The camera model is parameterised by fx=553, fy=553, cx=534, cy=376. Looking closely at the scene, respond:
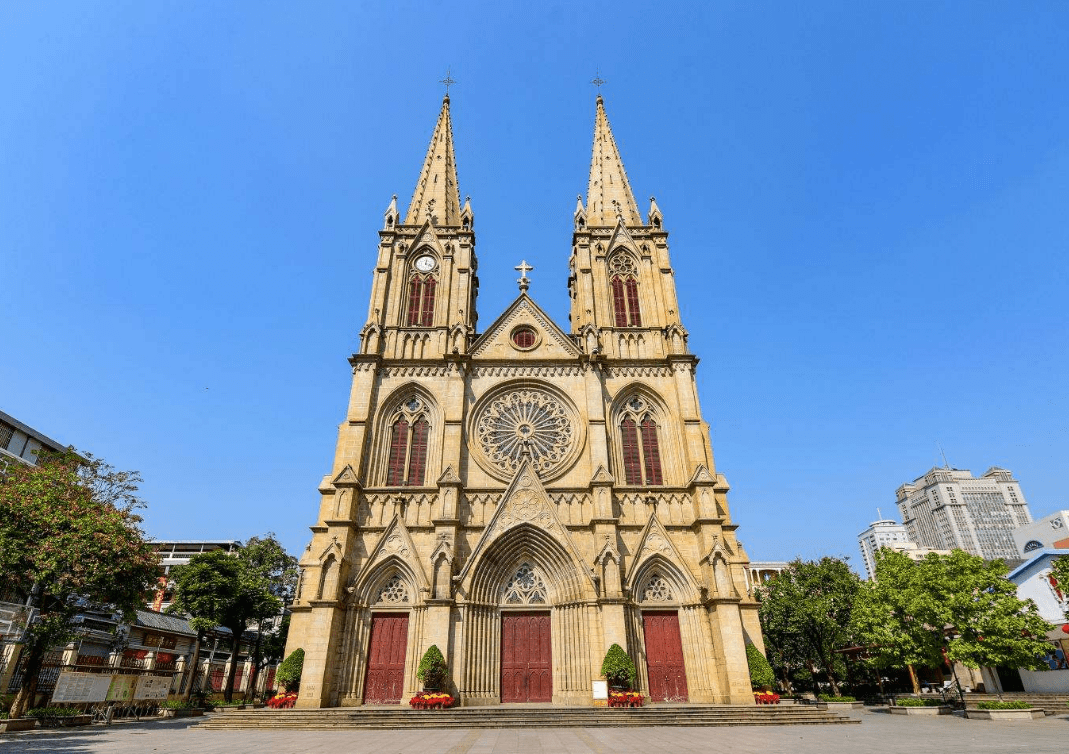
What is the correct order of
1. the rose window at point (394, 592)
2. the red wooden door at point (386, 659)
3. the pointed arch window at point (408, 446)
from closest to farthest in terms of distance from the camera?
1. the red wooden door at point (386, 659)
2. the rose window at point (394, 592)
3. the pointed arch window at point (408, 446)

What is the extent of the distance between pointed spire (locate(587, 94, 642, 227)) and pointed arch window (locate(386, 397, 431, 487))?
17.3 metres

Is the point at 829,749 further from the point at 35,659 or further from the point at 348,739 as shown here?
the point at 35,659

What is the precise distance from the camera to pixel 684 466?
2683 cm

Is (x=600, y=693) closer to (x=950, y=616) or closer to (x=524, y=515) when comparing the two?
(x=524, y=515)

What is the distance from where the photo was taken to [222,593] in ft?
99.1

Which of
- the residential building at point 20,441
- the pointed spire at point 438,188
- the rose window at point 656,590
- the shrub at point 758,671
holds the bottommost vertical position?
the shrub at point 758,671

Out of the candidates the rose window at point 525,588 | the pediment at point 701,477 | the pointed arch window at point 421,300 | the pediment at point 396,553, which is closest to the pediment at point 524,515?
the pediment at point 396,553

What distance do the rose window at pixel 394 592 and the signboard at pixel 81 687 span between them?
35.9 ft

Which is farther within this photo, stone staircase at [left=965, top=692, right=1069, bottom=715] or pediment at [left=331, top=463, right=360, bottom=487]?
pediment at [left=331, top=463, right=360, bottom=487]

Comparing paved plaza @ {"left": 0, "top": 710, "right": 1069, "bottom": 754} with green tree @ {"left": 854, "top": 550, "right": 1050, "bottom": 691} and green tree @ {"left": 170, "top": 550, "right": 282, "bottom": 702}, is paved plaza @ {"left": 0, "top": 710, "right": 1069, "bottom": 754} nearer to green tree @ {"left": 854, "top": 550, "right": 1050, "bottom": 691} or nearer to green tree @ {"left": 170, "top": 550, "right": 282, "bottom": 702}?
green tree @ {"left": 854, "top": 550, "right": 1050, "bottom": 691}

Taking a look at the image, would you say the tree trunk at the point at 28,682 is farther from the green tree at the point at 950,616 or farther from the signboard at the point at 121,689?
the green tree at the point at 950,616

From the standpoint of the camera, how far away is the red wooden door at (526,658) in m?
22.6

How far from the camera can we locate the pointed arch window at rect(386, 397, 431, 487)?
2648 cm

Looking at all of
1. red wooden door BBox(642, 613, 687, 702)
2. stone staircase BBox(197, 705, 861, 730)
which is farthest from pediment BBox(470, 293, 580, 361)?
stone staircase BBox(197, 705, 861, 730)
